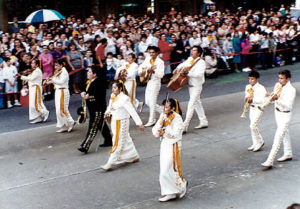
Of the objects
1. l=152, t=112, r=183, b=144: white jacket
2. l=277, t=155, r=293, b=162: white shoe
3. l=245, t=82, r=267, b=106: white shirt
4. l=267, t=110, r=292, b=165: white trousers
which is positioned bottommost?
l=277, t=155, r=293, b=162: white shoe

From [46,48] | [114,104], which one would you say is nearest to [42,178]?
[114,104]

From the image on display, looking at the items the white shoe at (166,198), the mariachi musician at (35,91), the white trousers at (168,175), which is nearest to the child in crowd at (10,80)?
the mariachi musician at (35,91)

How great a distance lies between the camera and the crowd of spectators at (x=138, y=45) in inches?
530

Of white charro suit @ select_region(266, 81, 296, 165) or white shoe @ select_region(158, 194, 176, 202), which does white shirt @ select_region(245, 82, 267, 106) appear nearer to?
white charro suit @ select_region(266, 81, 296, 165)

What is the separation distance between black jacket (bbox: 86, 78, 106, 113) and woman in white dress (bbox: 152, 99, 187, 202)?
239 cm

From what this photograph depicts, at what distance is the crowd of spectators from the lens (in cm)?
1346

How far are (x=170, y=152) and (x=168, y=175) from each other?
33cm

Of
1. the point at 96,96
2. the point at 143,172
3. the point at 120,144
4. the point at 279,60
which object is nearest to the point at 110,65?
the point at 96,96

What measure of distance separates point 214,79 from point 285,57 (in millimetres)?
4092

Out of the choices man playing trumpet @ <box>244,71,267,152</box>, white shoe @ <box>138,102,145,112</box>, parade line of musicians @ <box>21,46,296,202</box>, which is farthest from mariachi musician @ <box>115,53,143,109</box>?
man playing trumpet @ <box>244,71,267,152</box>

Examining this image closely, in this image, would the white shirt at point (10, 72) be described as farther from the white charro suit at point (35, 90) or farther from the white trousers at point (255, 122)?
the white trousers at point (255, 122)

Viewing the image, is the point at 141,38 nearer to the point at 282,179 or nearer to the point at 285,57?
the point at 285,57

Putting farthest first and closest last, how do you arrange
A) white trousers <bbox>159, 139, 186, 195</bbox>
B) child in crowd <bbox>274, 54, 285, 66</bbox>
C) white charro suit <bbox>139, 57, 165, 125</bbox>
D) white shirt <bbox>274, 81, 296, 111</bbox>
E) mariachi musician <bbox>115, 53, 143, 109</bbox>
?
child in crowd <bbox>274, 54, 285, 66</bbox>, mariachi musician <bbox>115, 53, 143, 109</bbox>, white charro suit <bbox>139, 57, 165, 125</bbox>, white shirt <bbox>274, 81, 296, 111</bbox>, white trousers <bbox>159, 139, 186, 195</bbox>

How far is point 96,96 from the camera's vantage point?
8.74 metres
